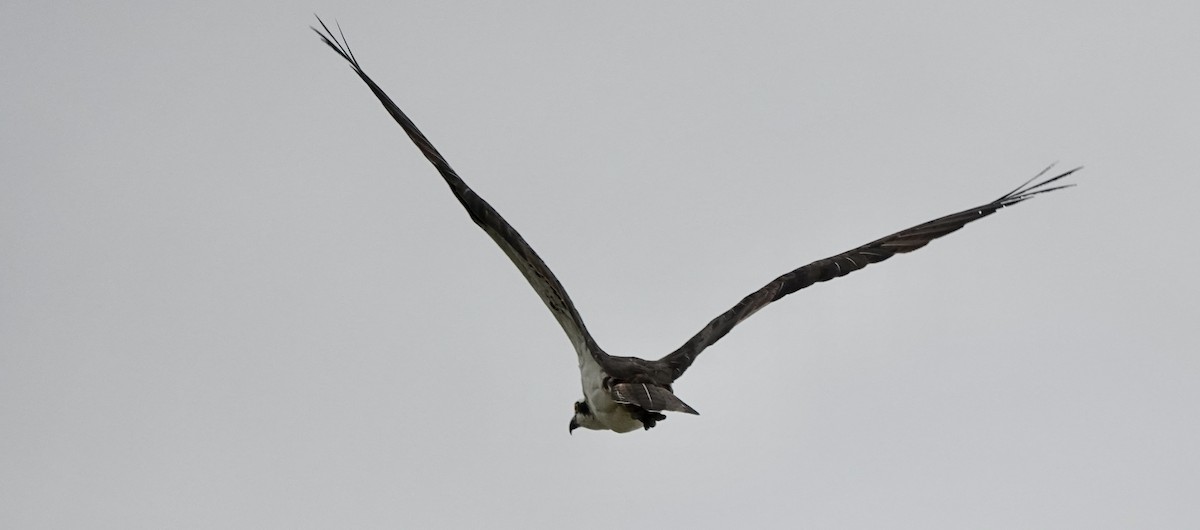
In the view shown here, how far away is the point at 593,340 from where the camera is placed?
567 inches

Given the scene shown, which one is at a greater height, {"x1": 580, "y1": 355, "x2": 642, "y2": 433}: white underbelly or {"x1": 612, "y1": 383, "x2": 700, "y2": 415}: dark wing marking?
{"x1": 580, "y1": 355, "x2": 642, "y2": 433}: white underbelly

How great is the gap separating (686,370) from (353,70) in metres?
4.93

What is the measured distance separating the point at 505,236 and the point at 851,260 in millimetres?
5405

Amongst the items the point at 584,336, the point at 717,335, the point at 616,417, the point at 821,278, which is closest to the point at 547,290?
the point at 584,336

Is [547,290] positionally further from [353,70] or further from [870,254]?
[870,254]

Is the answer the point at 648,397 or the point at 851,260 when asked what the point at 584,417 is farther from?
the point at 851,260

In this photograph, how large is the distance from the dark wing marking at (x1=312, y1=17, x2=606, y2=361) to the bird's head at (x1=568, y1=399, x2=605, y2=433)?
86 centimetres

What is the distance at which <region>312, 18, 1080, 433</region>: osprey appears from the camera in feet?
44.7

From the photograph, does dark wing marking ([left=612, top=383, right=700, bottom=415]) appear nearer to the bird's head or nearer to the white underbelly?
the white underbelly

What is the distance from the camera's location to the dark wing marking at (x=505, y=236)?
13570 mm

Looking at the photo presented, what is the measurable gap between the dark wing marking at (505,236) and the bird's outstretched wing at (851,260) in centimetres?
190

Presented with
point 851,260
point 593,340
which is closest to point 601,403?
point 593,340

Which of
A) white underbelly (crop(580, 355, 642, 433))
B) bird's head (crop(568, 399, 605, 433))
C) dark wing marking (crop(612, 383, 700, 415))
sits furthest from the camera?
bird's head (crop(568, 399, 605, 433))

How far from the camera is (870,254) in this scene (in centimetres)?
1720
